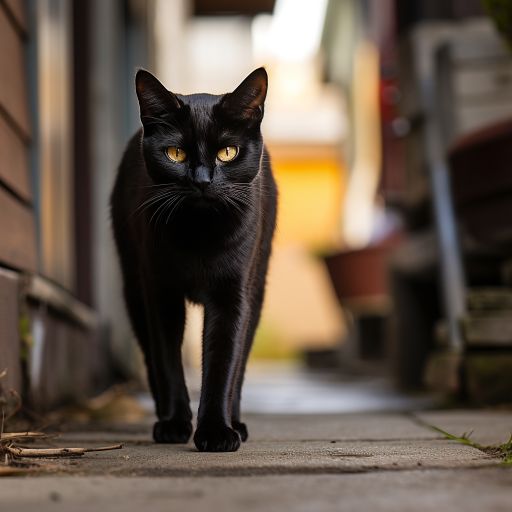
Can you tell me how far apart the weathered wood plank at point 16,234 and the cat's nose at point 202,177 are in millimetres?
603

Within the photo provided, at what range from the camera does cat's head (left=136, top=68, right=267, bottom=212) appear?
1690 millimetres

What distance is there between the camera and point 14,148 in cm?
233

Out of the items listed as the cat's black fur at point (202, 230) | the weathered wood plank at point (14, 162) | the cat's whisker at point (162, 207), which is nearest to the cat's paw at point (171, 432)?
the cat's black fur at point (202, 230)

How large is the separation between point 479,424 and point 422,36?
6.77 feet

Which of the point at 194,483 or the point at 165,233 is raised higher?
the point at 165,233

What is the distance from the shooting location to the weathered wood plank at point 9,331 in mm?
1996

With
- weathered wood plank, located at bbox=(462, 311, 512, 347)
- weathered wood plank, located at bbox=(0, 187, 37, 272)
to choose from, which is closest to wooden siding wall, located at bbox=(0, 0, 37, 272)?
weathered wood plank, located at bbox=(0, 187, 37, 272)

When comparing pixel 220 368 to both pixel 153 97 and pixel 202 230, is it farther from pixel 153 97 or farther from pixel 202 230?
pixel 153 97

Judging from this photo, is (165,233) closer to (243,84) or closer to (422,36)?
(243,84)

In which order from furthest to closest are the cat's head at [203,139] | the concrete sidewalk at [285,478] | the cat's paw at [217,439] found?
1. the cat's head at [203,139]
2. the cat's paw at [217,439]
3. the concrete sidewalk at [285,478]

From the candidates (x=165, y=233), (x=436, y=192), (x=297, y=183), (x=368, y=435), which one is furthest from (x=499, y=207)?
(x=297, y=183)

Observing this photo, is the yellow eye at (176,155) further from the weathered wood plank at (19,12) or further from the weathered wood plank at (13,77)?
the weathered wood plank at (19,12)

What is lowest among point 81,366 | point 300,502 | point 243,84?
point 300,502

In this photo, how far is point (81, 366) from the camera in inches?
134
